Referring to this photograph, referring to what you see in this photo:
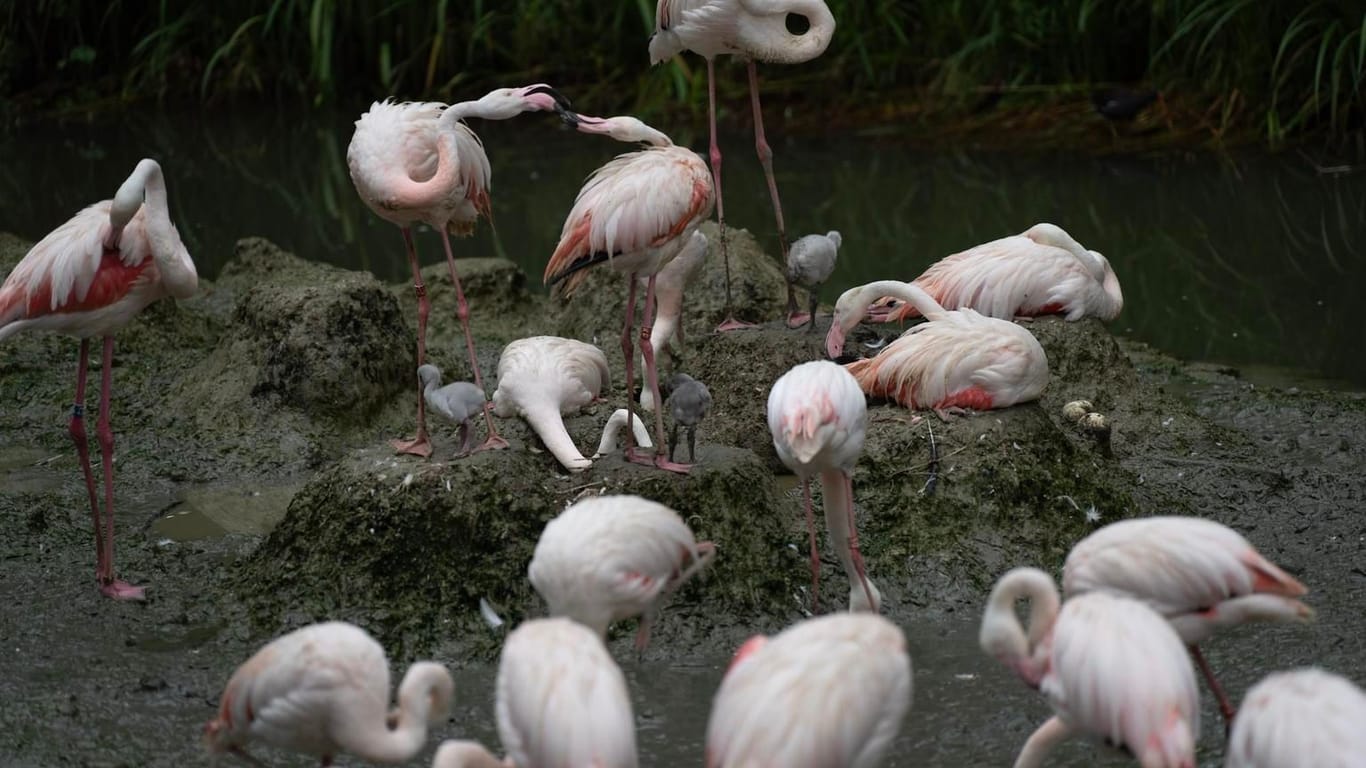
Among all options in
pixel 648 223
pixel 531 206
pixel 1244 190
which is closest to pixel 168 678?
pixel 648 223

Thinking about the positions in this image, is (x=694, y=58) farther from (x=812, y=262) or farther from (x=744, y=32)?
(x=812, y=262)

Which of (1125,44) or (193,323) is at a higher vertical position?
(1125,44)

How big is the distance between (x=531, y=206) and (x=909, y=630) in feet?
22.9

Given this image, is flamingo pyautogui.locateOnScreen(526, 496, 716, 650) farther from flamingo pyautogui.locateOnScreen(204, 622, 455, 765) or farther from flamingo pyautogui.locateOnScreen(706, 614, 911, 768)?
flamingo pyautogui.locateOnScreen(706, 614, 911, 768)

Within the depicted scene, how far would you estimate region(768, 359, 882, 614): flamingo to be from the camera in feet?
14.8

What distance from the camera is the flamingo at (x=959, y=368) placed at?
5.69 metres

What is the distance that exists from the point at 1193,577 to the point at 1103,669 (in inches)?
22.9

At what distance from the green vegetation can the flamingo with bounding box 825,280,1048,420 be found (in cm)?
566

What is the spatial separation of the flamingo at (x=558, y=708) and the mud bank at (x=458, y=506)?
3.41 feet

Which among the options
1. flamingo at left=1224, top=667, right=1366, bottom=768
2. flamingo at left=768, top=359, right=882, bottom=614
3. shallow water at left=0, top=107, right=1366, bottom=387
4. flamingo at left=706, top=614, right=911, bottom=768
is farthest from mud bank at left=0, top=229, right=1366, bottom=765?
shallow water at left=0, top=107, right=1366, bottom=387

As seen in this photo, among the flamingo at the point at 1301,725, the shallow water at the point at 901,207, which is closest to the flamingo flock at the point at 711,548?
the flamingo at the point at 1301,725

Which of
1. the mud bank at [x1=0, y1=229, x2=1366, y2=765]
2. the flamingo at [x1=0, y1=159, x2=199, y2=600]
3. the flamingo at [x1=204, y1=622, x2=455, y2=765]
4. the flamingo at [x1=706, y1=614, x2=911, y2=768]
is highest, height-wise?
the flamingo at [x1=0, y1=159, x2=199, y2=600]

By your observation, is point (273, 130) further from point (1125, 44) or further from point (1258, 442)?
point (1258, 442)

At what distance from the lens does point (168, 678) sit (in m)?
4.83
